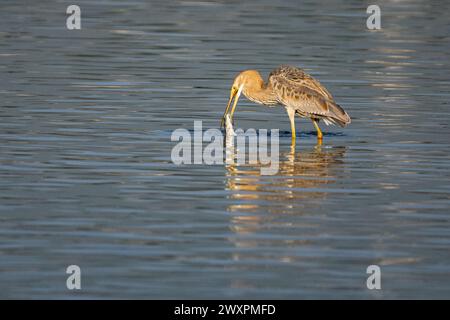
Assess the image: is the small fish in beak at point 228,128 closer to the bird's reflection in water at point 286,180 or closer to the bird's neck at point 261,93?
the bird's neck at point 261,93

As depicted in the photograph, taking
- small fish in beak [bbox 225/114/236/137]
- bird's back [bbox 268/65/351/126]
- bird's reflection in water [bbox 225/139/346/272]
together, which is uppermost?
bird's back [bbox 268/65/351/126]

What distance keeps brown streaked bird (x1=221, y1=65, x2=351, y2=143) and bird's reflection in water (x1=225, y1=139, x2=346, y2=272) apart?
0.65 metres

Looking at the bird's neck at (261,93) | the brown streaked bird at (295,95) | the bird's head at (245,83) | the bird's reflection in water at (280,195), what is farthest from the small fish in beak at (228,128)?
the bird's reflection in water at (280,195)

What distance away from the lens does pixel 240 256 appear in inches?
446

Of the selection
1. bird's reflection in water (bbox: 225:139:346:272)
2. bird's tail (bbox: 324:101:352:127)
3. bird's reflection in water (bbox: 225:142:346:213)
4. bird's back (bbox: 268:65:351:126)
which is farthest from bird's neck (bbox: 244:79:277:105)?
bird's reflection in water (bbox: 225:142:346:213)

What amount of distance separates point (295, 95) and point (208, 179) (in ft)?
12.0

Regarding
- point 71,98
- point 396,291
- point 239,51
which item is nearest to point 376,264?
point 396,291

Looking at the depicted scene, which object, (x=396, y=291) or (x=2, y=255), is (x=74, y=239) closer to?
(x=2, y=255)

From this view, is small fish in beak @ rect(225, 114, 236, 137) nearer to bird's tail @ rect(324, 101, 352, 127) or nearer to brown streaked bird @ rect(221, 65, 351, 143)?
brown streaked bird @ rect(221, 65, 351, 143)

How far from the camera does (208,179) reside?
584 inches

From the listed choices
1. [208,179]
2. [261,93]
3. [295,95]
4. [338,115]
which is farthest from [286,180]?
[261,93]

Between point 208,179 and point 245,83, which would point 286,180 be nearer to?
point 208,179

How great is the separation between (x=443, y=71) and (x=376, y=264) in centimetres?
1495

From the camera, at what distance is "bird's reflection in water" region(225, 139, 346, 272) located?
1192cm
